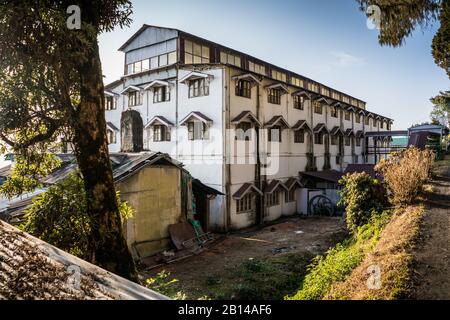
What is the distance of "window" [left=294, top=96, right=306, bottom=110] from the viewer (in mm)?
28281

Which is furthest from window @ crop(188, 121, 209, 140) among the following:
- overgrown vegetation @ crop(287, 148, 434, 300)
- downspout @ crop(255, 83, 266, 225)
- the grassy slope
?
the grassy slope

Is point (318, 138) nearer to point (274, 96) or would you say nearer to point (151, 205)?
point (274, 96)

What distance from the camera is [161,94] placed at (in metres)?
25.2

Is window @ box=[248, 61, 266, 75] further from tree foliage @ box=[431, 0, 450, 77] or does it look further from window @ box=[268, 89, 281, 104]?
tree foliage @ box=[431, 0, 450, 77]

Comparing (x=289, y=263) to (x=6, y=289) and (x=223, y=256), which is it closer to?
(x=223, y=256)

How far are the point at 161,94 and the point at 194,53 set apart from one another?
4.68 metres

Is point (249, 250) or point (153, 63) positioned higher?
point (153, 63)

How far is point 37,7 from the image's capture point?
5.42 m

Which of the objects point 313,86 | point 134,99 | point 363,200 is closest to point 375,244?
point 363,200

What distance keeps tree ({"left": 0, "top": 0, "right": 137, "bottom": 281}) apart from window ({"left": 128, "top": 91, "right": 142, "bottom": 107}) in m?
21.1

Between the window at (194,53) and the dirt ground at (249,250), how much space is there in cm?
1528

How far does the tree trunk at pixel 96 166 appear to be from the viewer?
6.24m

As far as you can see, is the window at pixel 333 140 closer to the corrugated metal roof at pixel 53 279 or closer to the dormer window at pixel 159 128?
the dormer window at pixel 159 128
